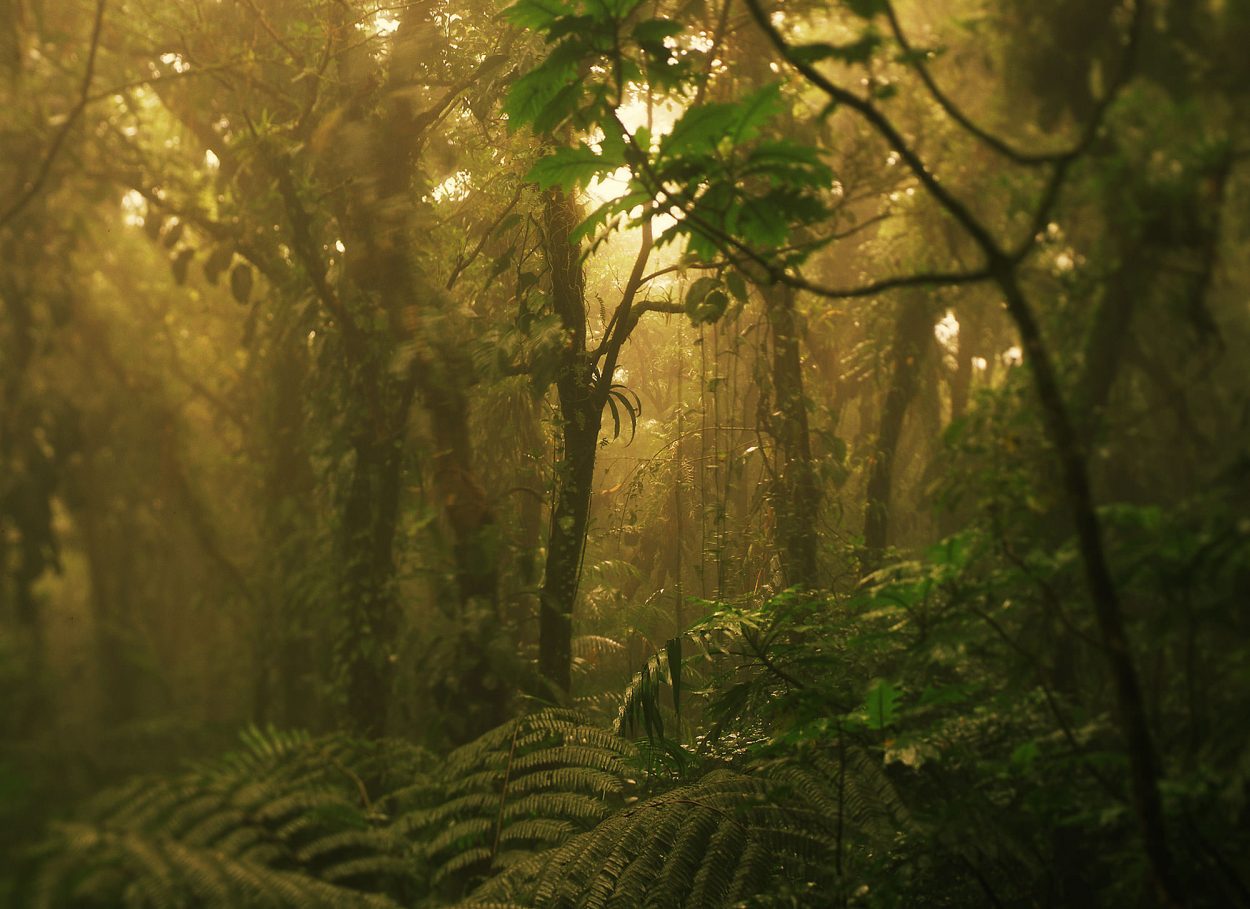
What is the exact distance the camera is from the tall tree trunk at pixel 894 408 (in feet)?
5.46

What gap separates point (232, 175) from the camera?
2.38 metres

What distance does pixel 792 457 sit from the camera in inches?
86.7

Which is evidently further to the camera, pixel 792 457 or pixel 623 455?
pixel 623 455

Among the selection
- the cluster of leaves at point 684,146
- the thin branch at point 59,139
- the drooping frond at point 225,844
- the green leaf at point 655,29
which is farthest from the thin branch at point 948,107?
the thin branch at point 59,139

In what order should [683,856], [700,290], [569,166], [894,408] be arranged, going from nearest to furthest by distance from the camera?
[569,166] → [683,856] → [894,408] → [700,290]

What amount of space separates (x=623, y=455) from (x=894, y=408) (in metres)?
0.97

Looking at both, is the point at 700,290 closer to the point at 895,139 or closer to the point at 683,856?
the point at 895,139

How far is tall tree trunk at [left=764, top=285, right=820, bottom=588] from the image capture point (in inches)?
85.0

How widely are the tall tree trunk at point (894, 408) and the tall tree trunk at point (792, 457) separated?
0.20m

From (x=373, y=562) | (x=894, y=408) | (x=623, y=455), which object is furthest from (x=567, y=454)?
(x=894, y=408)

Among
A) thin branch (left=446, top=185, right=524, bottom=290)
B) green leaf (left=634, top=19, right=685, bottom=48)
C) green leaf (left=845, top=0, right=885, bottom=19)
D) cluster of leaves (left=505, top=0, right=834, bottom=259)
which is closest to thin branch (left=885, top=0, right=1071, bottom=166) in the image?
green leaf (left=845, top=0, right=885, bottom=19)

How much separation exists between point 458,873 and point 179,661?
70 centimetres

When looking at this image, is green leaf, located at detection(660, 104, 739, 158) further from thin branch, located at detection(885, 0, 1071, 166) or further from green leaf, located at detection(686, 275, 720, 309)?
green leaf, located at detection(686, 275, 720, 309)

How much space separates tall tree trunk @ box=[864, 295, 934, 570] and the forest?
0.05 feet
